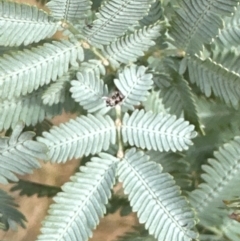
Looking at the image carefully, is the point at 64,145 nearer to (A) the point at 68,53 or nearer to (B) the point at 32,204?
(A) the point at 68,53

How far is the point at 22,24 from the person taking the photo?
68cm

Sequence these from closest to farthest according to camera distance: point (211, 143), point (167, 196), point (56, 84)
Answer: point (167, 196)
point (56, 84)
point (211, 143)

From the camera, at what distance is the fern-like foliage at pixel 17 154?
659 millimetres

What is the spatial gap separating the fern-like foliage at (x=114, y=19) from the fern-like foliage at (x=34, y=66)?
0.11 ft

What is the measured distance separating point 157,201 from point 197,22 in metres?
0.29

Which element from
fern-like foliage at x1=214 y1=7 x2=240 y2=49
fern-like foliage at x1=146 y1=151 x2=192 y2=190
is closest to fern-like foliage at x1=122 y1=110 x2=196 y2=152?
fern-like foliage at x1=146 y1=151 x2=192 y2=190

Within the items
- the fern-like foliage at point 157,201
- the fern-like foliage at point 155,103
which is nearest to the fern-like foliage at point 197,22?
the fern-like foliage at point 155,103

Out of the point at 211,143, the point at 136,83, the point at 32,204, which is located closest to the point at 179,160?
the point at 211,143

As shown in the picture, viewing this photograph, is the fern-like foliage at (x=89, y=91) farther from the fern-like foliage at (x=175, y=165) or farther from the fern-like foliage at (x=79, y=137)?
the fern-like foliage at (x=175, y=165)

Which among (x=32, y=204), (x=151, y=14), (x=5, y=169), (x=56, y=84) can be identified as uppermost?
(x=151, y=14)

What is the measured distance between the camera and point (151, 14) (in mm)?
780

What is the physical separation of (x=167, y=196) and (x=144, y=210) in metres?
0.04

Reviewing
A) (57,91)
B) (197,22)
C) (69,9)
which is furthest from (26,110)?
(197,22)

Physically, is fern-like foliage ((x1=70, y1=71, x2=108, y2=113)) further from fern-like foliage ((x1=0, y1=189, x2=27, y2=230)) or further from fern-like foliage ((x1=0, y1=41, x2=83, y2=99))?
fern-like foliage ((x1=0, y1=189, x2=27, y2=230))
